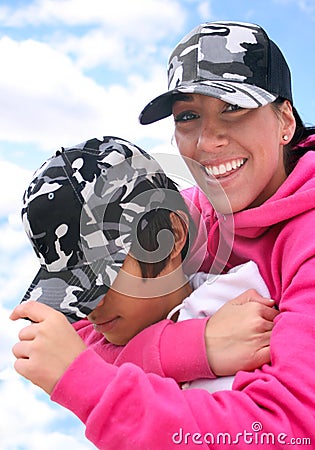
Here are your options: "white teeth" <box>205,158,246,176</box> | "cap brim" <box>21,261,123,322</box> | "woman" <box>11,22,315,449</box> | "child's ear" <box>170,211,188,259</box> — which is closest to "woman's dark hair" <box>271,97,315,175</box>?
"woman" <box>11,22,315,449</box>

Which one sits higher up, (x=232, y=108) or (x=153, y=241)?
(x=232, y=108)

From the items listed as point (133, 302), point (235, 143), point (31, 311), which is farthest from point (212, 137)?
point (31, 311)

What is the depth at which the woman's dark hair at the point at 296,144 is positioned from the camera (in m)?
1.56

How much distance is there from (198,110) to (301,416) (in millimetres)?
671

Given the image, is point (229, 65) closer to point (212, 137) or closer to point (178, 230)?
point (212, 137)

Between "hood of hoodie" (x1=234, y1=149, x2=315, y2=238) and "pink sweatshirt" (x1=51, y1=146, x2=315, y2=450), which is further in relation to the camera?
"hood of hoodie" (x1=234, y1=149, x2=315, y2=238)

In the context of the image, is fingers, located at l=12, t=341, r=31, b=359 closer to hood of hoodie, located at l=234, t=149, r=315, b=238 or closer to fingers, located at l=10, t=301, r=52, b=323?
fingers, located at l=10, t=301, r=52, b=323

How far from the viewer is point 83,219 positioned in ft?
4.49

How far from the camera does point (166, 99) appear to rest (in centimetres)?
156

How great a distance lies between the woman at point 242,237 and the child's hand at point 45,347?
0.02 meters

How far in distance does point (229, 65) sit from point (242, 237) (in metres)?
0.36

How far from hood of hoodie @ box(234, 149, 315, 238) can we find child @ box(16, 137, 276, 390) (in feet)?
0.28

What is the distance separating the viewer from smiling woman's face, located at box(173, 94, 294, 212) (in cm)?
146

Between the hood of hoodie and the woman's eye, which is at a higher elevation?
the woman's eye
